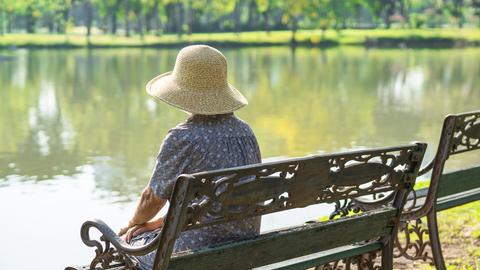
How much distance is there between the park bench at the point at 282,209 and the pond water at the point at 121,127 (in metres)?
3.47

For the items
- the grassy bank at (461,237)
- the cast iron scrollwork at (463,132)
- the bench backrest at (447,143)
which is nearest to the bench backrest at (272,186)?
the bench backrest at (447,143)

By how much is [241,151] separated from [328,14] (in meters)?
70.8

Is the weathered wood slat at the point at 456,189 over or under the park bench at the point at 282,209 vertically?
under

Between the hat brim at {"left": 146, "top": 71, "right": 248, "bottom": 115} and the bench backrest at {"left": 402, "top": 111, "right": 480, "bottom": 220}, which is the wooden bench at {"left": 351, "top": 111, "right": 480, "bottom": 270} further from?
the hat brim at {"left": 146, "top": 71, "right": 248, "bottom": 115}

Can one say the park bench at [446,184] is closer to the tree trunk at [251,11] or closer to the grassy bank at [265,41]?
the grassy bank at [265,41]

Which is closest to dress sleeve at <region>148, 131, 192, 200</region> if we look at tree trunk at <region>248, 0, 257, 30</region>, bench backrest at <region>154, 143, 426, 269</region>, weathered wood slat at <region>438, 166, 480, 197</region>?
bench backrest at <region>154, 143, 426, 269</region>

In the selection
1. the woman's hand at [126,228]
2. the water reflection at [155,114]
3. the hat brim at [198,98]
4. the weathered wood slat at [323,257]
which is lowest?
the water reflection at [155,114]

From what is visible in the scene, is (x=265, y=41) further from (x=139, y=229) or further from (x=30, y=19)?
(x=139, y=229)

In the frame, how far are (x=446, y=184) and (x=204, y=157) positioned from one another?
72.1 inches

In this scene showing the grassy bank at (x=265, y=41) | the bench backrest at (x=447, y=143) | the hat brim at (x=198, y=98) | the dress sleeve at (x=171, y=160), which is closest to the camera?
the dress sleeve at (x=171, y=160)

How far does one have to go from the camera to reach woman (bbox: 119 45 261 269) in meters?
3.17

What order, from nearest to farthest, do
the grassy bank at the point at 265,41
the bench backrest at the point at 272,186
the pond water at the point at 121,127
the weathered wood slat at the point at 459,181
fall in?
1. the bench backrest at the point at 272,186
2. the weathered wood slat at the point at 459,181
3. the pond water at the point at 121,127
4. the grassy bank at the point at 265,41

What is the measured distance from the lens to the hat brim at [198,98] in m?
3.27

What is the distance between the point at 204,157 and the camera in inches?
125
